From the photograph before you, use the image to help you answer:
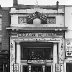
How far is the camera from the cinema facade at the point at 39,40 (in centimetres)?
3516

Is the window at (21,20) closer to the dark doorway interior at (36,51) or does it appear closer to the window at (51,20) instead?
the dark doorway interior at (36,51)

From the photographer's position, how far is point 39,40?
3541 cm

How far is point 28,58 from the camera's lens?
35.6 meters

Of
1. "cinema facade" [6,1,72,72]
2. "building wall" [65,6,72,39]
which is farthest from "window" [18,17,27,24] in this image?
"building wall" [65,6,72,39]

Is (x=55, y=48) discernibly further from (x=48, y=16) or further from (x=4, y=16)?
(x=4, y=16)

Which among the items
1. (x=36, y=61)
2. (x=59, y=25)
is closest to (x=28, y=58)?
(x=36, y=61)

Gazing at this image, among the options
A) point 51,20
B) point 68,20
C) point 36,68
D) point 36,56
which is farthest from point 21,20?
point 36,68

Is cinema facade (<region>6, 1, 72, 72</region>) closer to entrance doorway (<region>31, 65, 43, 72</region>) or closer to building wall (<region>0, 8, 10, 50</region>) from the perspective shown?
entrance doorway (<region>31, 65, 43, 72</region>)

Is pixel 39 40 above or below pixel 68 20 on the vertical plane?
below

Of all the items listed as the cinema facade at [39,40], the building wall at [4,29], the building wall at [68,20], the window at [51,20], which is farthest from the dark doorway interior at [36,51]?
the window at [51,20]

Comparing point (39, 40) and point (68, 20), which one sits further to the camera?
point (68, 20)

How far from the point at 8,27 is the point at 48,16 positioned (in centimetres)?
527

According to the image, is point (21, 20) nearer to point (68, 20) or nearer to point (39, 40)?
point (39, 40)

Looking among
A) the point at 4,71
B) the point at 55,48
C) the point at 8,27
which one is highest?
the point at 8,27
